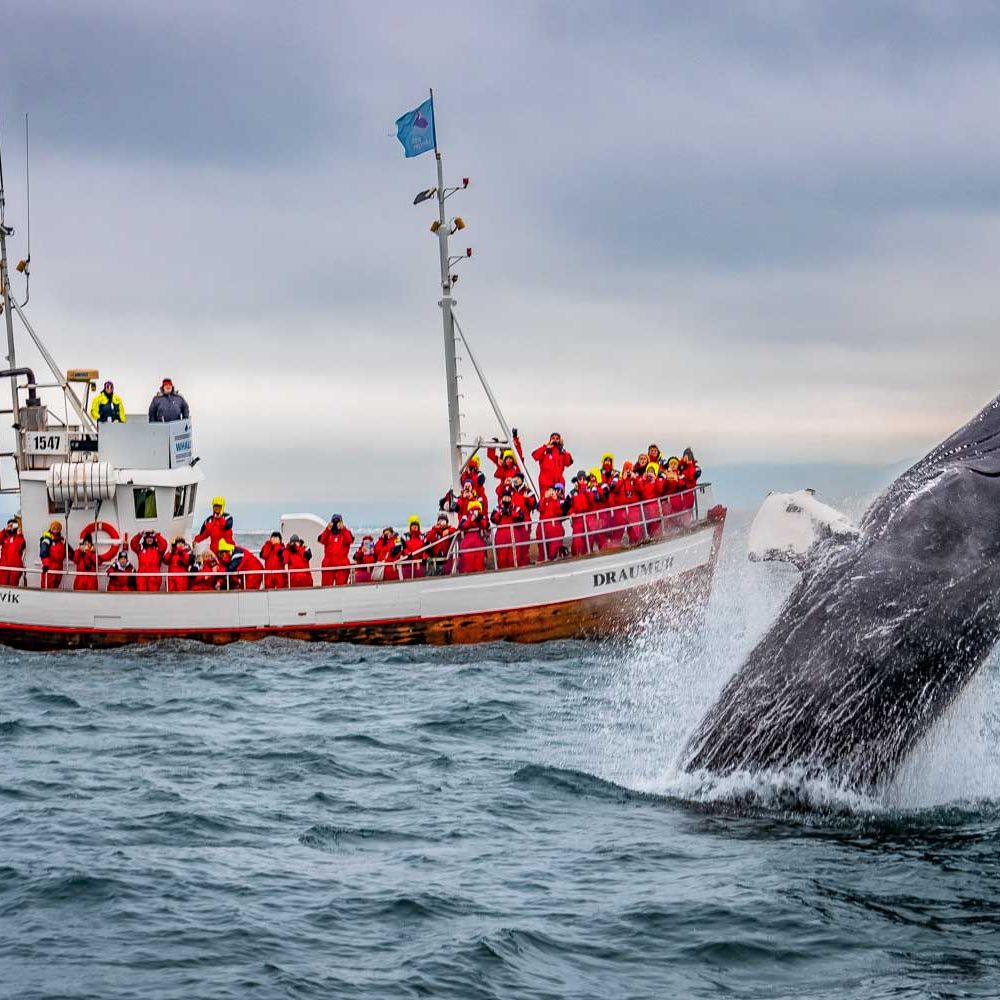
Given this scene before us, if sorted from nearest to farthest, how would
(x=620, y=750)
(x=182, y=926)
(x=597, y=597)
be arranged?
(x=182, y=926), (x=620, y=750), (x=597, y=597)

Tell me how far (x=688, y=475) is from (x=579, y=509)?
8.96 feet

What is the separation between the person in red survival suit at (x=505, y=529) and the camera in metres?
30.4

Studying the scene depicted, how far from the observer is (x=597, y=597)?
30.6m

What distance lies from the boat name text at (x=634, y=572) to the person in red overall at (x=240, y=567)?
676 cm

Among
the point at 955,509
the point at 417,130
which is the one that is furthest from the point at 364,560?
the point at 955,509

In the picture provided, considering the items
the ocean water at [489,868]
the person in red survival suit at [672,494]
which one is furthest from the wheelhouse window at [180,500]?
the ocean water at [489,868]

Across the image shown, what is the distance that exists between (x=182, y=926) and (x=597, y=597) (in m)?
20.8

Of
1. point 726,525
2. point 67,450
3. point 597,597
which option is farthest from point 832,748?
point 67,450

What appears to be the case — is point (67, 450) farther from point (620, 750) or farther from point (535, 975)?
point (535, 975)

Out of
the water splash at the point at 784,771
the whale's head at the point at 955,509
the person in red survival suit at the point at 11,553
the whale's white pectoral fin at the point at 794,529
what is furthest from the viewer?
the person in red survival suit at the point at 11,553

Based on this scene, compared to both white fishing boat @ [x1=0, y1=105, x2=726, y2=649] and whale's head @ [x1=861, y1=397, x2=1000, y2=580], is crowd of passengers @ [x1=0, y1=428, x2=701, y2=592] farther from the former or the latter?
whale's head @ [x1=861, y1=397, x2=1000, y2=580]

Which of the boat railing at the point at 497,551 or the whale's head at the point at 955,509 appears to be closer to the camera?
the whale's head at the point at 955,509

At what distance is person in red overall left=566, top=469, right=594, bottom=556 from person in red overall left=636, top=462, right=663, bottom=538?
3.61 feet

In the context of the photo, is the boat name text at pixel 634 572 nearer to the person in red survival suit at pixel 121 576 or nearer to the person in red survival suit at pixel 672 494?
the person in red survival suit at pixel 672 494
